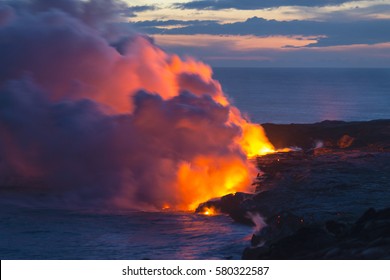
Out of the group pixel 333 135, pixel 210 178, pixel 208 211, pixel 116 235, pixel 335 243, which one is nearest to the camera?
pixel 335 243

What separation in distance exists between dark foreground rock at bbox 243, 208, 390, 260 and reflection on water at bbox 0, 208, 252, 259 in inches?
101

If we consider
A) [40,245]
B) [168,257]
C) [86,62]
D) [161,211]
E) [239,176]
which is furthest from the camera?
[86,62]

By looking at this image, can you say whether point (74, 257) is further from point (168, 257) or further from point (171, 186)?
point (171, 186)

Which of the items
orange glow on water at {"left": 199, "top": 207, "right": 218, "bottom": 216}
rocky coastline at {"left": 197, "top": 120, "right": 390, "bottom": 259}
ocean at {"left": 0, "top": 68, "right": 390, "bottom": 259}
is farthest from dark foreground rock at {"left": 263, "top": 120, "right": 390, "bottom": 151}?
ocean at {"left": 0, "top": 68, "right": 390, "bottom": 259}

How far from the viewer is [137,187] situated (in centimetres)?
3319

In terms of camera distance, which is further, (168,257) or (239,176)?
(239,176)

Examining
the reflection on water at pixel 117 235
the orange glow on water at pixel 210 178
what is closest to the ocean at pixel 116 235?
the reflection on water at pixel 117 235

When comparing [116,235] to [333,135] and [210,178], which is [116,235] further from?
[333,135]

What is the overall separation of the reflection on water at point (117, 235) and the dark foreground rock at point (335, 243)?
256 cm

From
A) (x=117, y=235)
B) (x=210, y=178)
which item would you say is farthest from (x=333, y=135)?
(x=117, y=235)

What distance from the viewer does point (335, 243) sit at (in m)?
20.5

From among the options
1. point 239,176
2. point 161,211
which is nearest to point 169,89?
point 239,176

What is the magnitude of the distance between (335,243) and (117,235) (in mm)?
9143

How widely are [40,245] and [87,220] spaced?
12.5 ft
